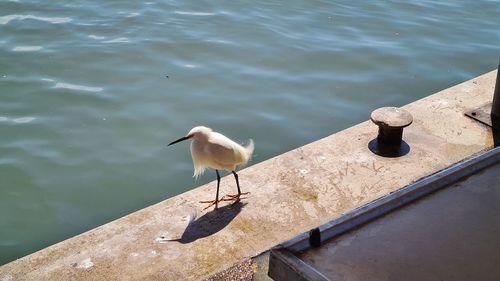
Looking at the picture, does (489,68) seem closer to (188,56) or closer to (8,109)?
(188,56)

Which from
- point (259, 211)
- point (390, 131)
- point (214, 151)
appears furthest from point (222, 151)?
point (390, 131)

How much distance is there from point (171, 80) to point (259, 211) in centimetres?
406

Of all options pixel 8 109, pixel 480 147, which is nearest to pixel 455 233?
pixel 480 147

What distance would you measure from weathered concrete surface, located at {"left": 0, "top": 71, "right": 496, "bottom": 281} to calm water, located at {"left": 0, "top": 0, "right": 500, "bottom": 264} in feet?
3.49

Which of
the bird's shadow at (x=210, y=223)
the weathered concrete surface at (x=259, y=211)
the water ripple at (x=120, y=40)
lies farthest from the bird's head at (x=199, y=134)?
the water ripple at (x=120, y=40)

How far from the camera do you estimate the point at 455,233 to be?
10.7 feet

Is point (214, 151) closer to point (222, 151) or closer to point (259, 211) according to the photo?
point (222, 151)

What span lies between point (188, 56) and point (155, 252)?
5378mm

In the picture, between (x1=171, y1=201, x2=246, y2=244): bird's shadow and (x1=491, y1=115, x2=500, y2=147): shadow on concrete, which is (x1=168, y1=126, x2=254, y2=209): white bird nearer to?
(x1=171, y1=201, x2=246, y2=244): bird's shadow

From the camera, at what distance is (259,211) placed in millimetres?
4863

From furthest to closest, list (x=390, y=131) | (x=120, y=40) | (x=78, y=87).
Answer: (x=120, y=40) < (x=78, y=87) < (x=390, y=131)

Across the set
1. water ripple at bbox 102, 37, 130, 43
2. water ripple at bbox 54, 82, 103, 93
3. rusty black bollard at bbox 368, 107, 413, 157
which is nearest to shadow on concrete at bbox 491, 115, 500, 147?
rusty black bollard at bbox 368, 107, 413, 157

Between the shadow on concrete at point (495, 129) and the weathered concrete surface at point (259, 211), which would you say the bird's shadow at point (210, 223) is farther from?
the shadow on concrete at point (495, 129)

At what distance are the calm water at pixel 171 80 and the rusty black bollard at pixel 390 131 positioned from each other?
1.52m
